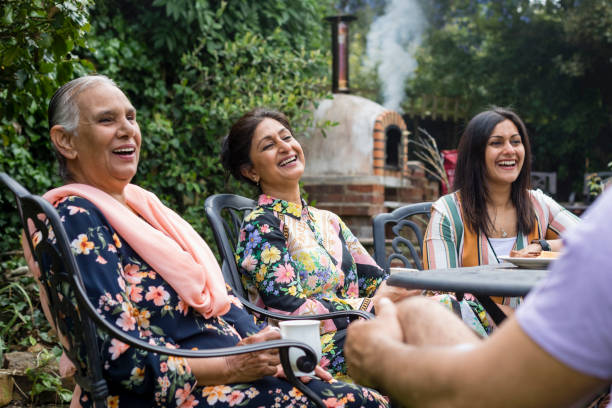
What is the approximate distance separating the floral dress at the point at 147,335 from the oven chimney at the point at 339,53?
24.7 feet

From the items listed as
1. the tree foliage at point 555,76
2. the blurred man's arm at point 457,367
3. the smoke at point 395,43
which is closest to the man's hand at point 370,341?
the blurred man's arm at point 457,367

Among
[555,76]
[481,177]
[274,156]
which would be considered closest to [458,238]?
[481,177]

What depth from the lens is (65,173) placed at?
1.93 meters

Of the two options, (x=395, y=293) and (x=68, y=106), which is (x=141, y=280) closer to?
(x=68, y=106)

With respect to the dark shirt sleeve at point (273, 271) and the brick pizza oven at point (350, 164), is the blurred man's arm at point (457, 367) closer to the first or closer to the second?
the dark shirt sleeve at point (273, 271)

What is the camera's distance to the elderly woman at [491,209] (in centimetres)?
277

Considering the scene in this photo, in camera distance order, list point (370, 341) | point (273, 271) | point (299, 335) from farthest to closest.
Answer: point (273, 271), point (299, 335), point (370, 341)

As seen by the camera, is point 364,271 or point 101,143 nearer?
point 101,143

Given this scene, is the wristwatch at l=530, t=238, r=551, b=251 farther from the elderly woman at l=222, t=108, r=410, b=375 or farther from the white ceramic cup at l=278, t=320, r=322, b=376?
the white ceramic cup at l=278, t=320, r=322, b=376

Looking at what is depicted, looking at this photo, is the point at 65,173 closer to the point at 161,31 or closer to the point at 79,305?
the point at 79,305

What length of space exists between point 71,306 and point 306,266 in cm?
105

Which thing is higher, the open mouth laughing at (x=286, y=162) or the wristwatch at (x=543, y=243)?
the open mouth laughing at (x=286, y=162)

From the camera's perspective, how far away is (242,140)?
278cm

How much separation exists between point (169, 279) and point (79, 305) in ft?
1.10
